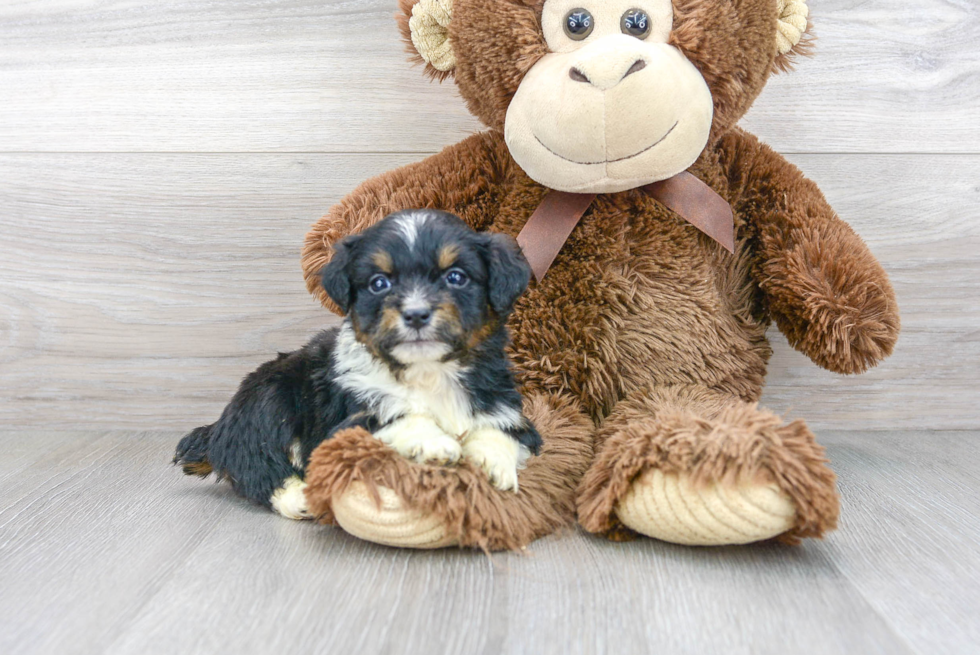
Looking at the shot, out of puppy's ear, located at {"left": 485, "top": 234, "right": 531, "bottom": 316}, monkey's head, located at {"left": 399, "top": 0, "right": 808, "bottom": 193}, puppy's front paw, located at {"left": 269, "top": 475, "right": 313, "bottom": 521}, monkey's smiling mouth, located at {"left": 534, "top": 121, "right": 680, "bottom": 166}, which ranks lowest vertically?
puppy's front paw, located at {"left": 269, "top": 475, "right": 313, "bottom": 521}

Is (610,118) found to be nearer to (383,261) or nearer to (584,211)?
(584,211)

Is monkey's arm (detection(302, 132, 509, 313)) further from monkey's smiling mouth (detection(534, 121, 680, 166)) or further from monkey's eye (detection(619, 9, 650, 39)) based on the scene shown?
monkey's eye (detection(619, 9, 650, 39))

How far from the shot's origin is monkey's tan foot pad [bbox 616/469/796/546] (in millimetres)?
1471

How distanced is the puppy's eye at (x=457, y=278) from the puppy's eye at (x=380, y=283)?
0.12 meters

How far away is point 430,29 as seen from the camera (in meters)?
1.94

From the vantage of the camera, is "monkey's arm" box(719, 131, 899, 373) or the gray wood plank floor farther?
"monkey's arm" box(719, 131, 899, 373)

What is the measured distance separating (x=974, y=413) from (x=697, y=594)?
1.72 metres

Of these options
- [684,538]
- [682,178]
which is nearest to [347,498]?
[684,538]

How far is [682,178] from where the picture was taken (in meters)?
1.93

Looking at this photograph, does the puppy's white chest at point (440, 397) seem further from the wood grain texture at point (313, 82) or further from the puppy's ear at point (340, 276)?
the wood grain texture at point (313, 82)

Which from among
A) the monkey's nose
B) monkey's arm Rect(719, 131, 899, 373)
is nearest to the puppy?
the monkey's nose

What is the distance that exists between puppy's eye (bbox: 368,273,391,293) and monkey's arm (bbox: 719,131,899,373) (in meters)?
1.00

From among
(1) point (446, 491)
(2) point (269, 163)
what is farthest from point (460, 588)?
(2) point (269, 163)

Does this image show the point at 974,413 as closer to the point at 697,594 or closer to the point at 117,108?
the point at 697,594
